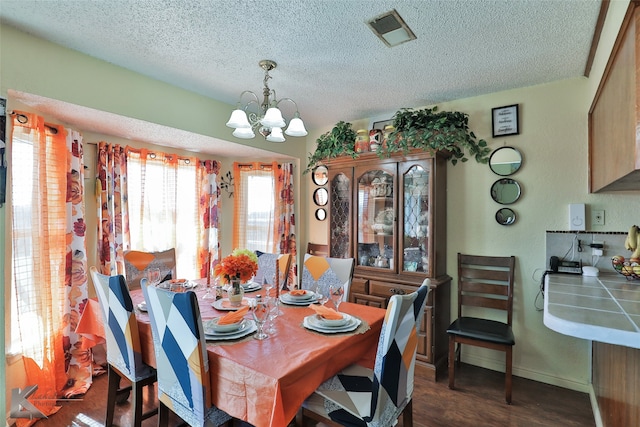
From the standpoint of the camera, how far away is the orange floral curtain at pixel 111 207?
8.53 feet

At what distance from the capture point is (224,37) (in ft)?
5.91

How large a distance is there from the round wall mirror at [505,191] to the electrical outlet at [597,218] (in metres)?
0.48

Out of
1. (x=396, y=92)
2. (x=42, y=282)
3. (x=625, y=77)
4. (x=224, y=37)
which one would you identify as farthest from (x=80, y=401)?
(x=625, y=77)

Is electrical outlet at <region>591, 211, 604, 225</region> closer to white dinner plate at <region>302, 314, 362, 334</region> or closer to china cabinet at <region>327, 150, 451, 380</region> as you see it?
china cabinet at <region>327, 150, 451, 380</region>

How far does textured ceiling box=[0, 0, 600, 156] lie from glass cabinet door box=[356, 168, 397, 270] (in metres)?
0.79

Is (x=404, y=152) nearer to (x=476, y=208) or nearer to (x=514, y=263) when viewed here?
(x=476, y=208)

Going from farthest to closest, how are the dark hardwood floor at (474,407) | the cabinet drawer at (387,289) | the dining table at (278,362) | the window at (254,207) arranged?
the window at (254,207), the cabinet drawer at (387,289), the dark hardwood floor at (474,407), the dining table at (278,362)

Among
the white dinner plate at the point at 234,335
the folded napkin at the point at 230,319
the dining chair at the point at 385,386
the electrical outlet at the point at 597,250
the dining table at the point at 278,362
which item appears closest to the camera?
the dining table at the point at 278,362

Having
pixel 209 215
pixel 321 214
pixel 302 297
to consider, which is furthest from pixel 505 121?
pixel 209 215

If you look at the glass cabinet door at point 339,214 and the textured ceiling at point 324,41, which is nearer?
the textured ceiling at point 324,41

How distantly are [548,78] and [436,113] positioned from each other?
2.64 feet

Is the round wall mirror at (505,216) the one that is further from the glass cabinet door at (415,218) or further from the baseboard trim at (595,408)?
the baseboard trim at (595,408)

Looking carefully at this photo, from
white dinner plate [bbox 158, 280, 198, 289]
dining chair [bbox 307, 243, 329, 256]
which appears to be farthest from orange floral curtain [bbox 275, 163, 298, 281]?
white dinner plate [bbox 158, 280, 198, 289]

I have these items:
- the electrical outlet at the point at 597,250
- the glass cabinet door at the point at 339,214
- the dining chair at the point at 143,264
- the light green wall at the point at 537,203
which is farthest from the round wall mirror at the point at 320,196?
the electrical outlet at the point at 597,250
